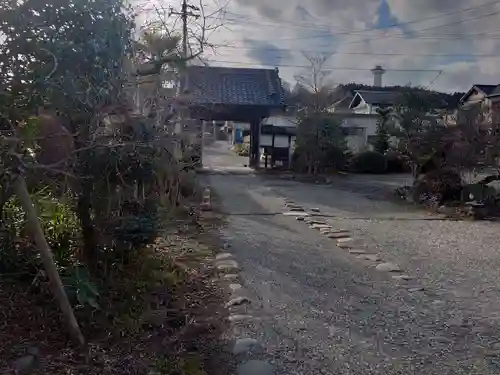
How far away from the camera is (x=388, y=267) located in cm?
488

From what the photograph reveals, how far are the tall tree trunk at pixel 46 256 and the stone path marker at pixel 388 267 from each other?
120 inches

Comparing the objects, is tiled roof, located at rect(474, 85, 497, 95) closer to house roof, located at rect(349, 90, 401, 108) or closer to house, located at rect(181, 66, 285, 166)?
house roof, located at rect(349, 90, 401, 108)

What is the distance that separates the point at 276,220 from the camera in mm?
7660

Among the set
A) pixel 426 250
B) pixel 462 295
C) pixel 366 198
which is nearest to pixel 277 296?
pixel 462 295

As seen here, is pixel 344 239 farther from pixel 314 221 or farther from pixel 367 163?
pixel 367 163

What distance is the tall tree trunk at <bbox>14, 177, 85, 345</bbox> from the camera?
254 centimetres

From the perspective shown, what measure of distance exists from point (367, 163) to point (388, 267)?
1301 cm

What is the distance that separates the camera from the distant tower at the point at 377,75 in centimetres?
3195

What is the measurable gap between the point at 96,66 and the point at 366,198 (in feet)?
29.3

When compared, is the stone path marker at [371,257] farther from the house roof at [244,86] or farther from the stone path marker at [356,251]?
the house roof at [244,86]

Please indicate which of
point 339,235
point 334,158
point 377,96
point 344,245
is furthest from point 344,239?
point 377,96

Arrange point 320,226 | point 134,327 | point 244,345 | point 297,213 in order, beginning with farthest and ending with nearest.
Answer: point 297,213
point 320,226
point 134,327
point 244,345

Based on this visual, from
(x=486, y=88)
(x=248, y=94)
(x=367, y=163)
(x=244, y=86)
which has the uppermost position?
(x=486, y=88)

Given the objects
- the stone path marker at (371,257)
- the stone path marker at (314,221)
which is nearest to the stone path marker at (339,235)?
the stone path marker at (314,221)
